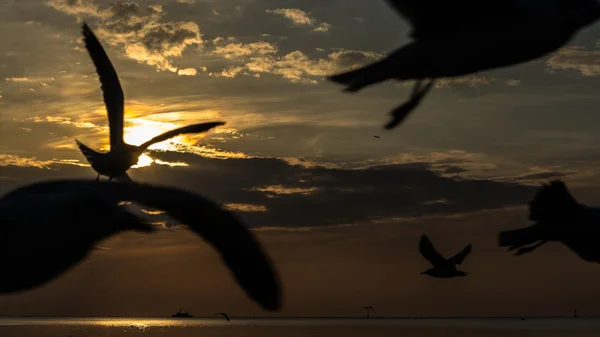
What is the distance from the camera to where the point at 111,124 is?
19141 millimetres

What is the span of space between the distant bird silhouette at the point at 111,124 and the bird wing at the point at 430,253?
51.2 feet

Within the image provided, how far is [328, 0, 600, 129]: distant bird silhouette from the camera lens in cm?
327

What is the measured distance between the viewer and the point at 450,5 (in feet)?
12.5

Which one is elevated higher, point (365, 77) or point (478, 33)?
point (478, 33)

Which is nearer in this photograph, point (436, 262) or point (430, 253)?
point (430, 253)

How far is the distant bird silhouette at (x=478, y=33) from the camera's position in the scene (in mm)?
3268

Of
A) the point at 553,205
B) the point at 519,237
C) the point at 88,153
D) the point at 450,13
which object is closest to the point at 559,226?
the point at 553,205

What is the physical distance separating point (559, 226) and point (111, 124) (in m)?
13.4

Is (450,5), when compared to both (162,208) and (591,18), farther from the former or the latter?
(162,208)

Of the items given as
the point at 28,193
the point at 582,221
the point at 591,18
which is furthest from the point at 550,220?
the point at 28,193

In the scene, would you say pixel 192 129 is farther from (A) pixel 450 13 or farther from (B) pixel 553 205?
(B) pixel 553 205

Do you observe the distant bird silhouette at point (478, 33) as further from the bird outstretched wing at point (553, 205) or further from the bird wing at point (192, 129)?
the bird outstretched wing at point (553, 205)

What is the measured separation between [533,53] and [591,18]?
23.1 inches

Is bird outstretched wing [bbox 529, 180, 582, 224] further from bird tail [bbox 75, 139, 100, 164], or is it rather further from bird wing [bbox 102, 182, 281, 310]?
bird tail [bbox 75, 139, 100, 164]
